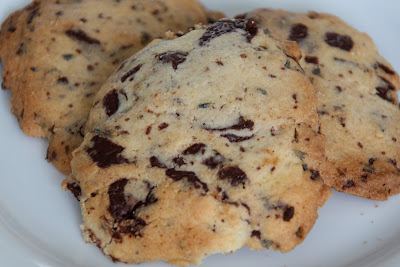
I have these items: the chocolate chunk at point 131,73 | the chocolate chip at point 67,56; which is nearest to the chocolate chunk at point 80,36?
the chocolate chip at point 67,56

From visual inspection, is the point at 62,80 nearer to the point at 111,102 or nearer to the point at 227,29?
the point at 111,102

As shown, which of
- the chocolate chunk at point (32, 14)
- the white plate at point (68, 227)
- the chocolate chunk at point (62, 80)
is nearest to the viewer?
the white plate at point (68, 227)

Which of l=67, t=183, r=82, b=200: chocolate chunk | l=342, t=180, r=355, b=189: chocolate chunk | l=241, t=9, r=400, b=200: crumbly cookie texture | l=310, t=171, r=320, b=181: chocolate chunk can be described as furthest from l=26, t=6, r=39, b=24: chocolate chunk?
l=342, t=180, r=355, b=189: chocolate chunk

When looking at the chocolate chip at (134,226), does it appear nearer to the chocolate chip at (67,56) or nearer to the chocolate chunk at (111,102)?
the chocolate chunk at (111,102)

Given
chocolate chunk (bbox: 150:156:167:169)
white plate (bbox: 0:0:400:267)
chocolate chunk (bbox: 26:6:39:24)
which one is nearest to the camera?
chocolate chunk (bbox: 150:156:167:169)

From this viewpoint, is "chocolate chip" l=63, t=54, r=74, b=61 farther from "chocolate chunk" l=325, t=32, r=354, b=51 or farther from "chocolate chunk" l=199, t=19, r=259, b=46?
"chocolate chunk" l=325, t=32, r=354, b=51

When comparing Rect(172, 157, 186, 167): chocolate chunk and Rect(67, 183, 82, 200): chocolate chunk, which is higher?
Rect(172, 157, 186, 167): chocolate chunk

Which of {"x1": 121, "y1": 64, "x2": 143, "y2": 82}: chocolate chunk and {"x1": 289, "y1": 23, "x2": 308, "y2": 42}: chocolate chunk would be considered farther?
{"x1": 289, "y1": 23, "x2": 308, "y2": 42}: chocolate chunk
